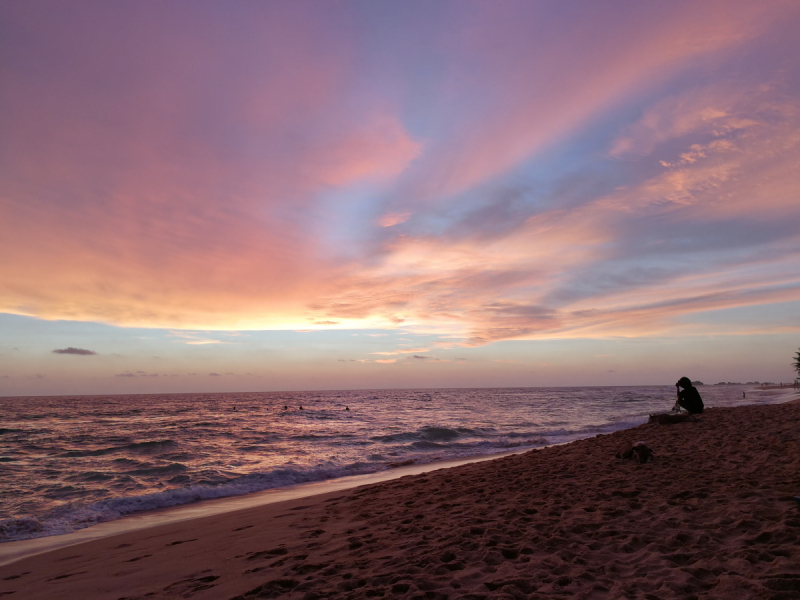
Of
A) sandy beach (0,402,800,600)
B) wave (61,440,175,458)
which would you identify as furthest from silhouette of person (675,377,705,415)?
wave (61,440,175,458)

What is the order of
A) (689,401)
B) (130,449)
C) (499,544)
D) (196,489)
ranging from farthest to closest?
(130,449), (689,401), (196,489), (499,544)

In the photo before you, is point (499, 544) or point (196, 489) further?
point (196, 489)

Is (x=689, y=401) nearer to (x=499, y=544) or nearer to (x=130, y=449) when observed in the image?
(x=499, y=544)

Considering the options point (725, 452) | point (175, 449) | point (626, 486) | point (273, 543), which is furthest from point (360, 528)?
point (175, 449)

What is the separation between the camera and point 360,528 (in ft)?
22.6

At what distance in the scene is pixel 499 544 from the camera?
5.36 m

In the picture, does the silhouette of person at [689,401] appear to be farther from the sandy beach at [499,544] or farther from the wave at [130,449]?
the wave at [130,449]

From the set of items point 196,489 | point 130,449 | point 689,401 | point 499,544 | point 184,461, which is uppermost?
point 689,401

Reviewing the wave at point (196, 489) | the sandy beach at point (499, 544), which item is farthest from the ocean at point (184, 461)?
the sandy beach at point (499, 544)

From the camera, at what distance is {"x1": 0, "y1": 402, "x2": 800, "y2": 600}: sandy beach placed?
4.29 m

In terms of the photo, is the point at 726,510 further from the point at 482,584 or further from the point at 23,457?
the point at 23,457

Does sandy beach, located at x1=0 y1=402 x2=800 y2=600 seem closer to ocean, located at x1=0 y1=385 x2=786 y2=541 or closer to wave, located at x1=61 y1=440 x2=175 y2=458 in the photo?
ocean, located at x1=0 y1=385 x2=786 y2=541

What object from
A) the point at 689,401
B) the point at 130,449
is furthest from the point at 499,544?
the point at 130,449

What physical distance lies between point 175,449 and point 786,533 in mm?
23106
